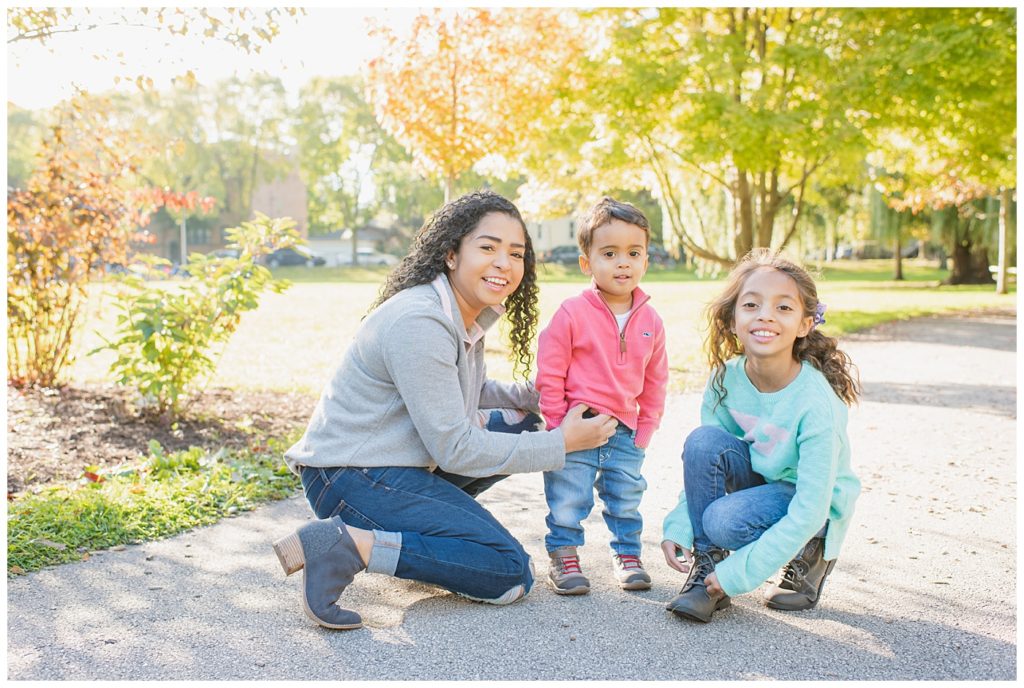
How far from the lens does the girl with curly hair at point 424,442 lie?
3.19 metres

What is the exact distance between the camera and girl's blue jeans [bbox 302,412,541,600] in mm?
3230

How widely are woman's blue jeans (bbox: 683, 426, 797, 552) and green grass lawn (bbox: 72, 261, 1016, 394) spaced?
22.6 inches

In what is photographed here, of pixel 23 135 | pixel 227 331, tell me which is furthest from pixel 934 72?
pixel 23 135

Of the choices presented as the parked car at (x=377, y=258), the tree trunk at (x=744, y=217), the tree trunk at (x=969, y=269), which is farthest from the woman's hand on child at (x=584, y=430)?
the parked car at (x=377, y=258)

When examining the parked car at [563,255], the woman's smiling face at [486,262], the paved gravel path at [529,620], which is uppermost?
the parked car at [563,255]

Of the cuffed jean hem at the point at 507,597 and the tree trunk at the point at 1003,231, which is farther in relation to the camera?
the tree trunk at the point at 1003,231

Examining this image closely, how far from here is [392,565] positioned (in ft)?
10.5

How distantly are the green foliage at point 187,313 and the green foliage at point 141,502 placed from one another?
2.42 feet

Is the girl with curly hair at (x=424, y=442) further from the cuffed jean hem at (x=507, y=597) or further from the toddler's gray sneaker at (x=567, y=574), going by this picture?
the toddler's gray sneaker at (x=567, y=574)

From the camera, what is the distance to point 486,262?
3428mm

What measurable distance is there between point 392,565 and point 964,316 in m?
16.1

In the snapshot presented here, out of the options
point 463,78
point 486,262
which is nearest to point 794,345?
point 486,262

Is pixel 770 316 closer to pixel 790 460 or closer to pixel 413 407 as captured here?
pixel 790 460

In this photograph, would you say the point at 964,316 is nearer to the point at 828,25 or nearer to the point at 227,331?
the point at 828,25
